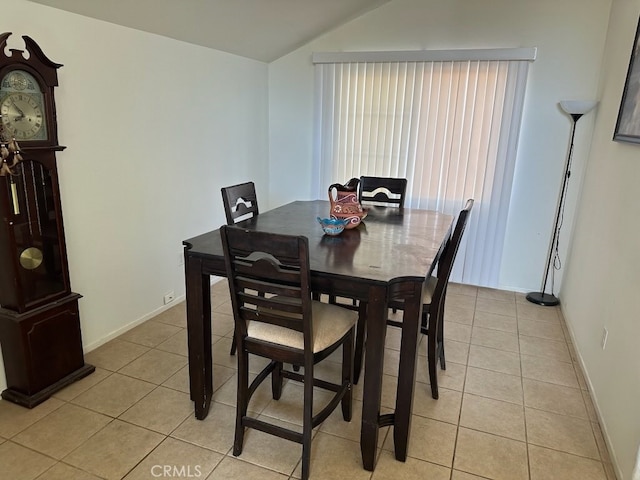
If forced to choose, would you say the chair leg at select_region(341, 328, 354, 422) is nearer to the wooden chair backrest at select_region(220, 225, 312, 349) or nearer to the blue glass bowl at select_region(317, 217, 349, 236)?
the wooden chair backrest at select_region(220, 225, 312, 349)

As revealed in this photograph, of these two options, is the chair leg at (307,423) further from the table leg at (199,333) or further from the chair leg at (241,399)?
the table leg at (199,333)

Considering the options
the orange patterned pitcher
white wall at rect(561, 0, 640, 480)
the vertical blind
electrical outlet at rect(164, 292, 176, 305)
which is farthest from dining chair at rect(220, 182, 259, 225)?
white wall at rect(561, 0, 640, 480)

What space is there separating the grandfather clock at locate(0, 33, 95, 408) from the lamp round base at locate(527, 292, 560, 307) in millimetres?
3486

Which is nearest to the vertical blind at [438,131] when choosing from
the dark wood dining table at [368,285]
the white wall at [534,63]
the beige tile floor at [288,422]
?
the white wall at [534,63]

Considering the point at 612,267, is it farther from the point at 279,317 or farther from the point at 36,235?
the point at 36,235

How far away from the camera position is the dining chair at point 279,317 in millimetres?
1632

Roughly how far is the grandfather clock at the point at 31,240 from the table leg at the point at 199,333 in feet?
2.56

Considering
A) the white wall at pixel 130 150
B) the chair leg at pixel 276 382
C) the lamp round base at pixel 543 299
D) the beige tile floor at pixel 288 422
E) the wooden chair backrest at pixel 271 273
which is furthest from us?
the lamp round base at pixel 543 299

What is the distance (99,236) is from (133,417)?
1.14 meters

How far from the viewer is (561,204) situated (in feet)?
12.2

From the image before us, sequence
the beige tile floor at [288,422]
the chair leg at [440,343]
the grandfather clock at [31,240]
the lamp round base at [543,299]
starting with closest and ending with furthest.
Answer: the beige tile floor at [288,422]
the grandfather clock at [31,240]
the chair leg at [440,343]
the lamp round base at [543,299]

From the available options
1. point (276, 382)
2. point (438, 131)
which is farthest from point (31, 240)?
point (438, 131)

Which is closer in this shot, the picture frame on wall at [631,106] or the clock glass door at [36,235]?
the clock glass door at [36,235]

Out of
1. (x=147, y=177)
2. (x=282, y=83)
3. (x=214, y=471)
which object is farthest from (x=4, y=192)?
(x=282, y=83)
